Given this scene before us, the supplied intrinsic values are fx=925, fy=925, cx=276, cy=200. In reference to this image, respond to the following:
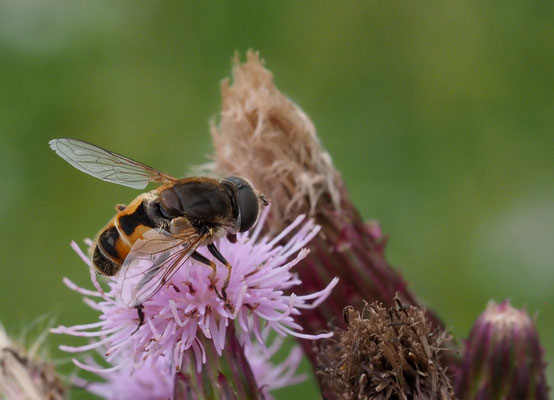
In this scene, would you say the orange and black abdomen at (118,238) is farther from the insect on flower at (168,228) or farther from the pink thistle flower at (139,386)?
the pink thistle flower at (139,386)

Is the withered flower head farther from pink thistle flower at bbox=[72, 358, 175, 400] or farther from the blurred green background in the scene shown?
the blurred green background

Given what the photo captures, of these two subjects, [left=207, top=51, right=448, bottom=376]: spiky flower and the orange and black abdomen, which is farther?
[left=207, top=51, right=448, bottom=376]: spiky flower

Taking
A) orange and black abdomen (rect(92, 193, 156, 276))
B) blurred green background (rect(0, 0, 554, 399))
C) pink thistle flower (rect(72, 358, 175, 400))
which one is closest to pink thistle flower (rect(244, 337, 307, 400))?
pink thistle flower (rect(72, 358, 175, 400))

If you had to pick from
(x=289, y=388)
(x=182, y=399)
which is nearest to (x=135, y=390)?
Answer: (x=182, y=399)

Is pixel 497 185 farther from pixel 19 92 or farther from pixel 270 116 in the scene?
pixel 19 92

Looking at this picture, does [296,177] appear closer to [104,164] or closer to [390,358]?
[104,164]

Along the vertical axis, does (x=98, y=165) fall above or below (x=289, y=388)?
below

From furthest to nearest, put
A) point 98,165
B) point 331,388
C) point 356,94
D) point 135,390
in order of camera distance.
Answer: point 356,94, point 135,390, point 98,165, point 331,388
